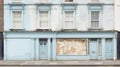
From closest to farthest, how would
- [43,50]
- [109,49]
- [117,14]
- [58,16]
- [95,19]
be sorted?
1. [117,14]
2. [58,16]
3. [95,19]
4. [109,49]
5. [43,50]

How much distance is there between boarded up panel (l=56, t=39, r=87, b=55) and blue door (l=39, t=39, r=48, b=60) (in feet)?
4.47

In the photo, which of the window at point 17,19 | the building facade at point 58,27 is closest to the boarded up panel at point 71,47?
the building facade at point 58,27

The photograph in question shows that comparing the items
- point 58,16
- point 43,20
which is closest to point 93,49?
point 58,16

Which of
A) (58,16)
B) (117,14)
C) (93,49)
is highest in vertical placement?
(117,14)

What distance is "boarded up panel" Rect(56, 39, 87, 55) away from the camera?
111 feet

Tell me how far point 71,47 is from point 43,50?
10.3ft

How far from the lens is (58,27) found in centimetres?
3369

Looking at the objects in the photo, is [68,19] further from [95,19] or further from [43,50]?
[43,50]

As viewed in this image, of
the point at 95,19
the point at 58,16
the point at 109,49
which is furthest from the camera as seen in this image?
the point at 109,49

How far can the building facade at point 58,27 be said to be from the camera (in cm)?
3359

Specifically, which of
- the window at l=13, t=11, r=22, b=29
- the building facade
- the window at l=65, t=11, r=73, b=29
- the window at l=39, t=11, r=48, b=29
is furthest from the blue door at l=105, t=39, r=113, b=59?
the window at l=13, t=11, r=22, b=29

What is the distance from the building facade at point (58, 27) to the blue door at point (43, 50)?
26 centimetres

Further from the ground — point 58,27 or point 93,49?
point 58,27

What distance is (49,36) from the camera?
110ft
